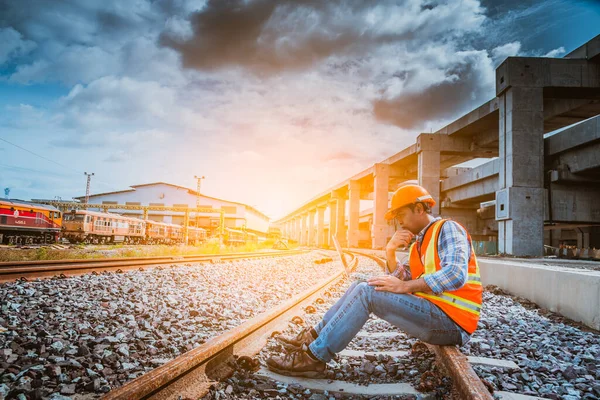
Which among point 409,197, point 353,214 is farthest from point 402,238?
point 353,214

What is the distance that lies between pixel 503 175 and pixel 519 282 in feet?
43.1

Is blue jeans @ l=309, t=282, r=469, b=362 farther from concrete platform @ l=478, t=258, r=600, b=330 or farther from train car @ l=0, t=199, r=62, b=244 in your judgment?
train car @ l=0, t=199, r=62, b=244

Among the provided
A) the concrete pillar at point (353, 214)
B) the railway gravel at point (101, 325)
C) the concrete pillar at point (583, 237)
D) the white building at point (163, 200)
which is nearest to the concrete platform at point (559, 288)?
the railway gravel at point (101, 325)

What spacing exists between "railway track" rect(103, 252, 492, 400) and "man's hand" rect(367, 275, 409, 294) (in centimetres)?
57

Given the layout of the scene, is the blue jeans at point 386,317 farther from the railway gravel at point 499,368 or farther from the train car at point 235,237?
the train car at point 235,237

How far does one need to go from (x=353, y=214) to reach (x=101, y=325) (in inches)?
1648

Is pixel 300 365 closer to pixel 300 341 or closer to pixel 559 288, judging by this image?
pixel 300 341

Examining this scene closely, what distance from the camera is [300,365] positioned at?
2.85 m

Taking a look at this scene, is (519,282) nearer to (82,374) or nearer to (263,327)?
(263,327)

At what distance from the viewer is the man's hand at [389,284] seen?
279 cm

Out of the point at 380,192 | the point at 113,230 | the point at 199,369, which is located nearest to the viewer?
the point at 199,369

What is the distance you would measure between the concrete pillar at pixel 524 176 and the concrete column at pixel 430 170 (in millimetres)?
9775

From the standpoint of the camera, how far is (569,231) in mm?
31297

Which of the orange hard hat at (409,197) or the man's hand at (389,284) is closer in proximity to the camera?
the man's hand at (389,284)
